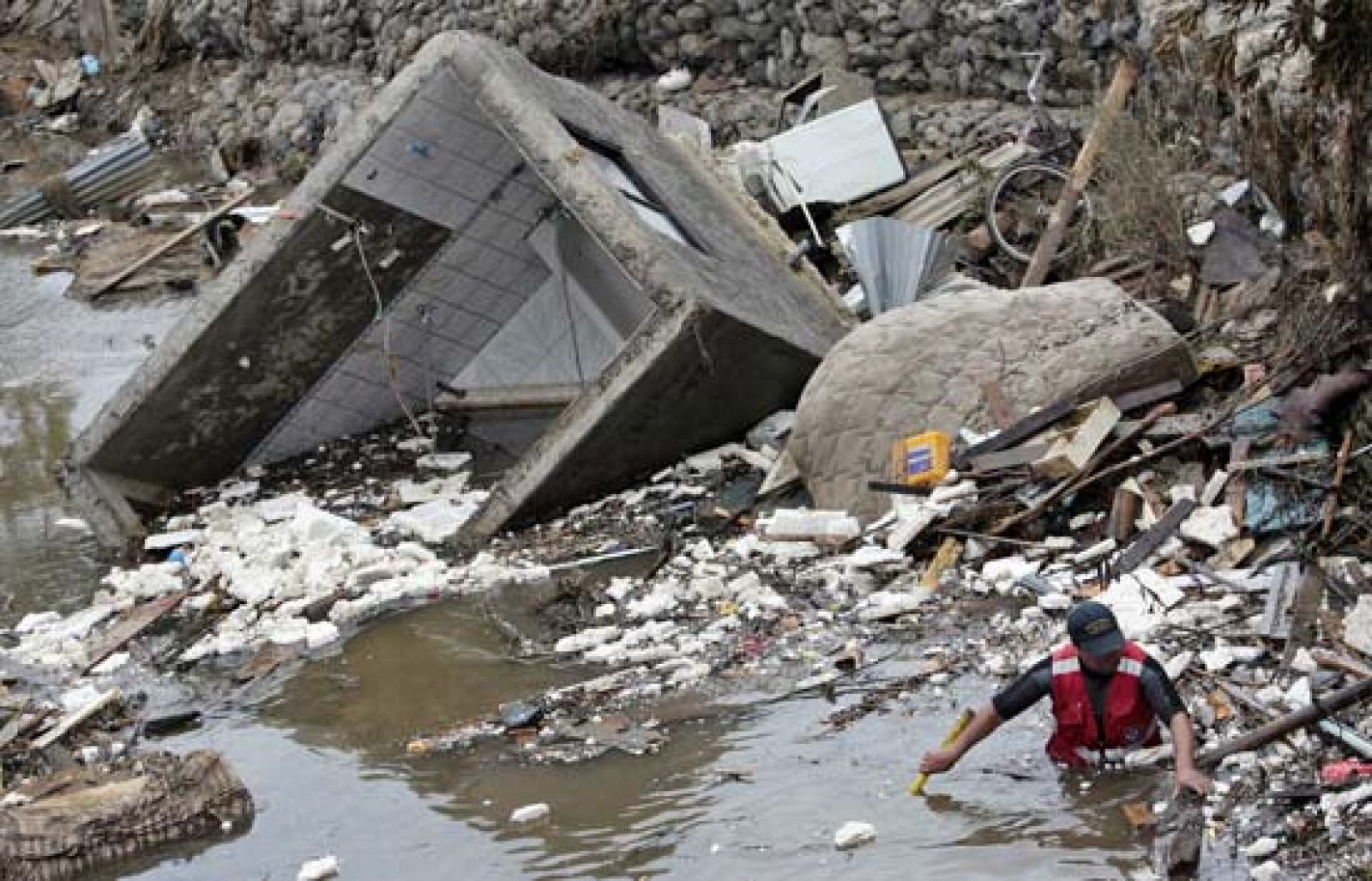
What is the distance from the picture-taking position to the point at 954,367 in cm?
1131

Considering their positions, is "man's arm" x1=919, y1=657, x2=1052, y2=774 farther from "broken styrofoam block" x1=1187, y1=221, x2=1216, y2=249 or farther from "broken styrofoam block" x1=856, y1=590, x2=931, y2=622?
"broken styrofoam block" x1=1187, y1=221, x2=1216, y2=249

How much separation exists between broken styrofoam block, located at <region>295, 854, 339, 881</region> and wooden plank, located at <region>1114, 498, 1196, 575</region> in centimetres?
354

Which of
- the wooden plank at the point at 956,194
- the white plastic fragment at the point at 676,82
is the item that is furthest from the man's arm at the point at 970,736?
the white plastic fragment at the point at 676,82

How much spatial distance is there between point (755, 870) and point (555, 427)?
194 inches

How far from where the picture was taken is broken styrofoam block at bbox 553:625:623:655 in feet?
33.0

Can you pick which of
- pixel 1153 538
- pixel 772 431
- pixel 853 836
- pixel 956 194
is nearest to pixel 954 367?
pixel 772 431

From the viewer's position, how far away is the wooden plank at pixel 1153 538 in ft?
30.7

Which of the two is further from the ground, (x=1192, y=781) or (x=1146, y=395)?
(x=1146, y=395)

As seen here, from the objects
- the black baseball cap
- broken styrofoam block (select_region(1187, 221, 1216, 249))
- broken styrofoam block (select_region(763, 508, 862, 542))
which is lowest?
broken styrofoam block (select_region(763, 508, 862, 542))

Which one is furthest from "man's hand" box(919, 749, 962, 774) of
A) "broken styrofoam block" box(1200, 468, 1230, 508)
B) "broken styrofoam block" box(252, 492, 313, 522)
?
"broken styrofoam block" box(252, 492, 313, 522)

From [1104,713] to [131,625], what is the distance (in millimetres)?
5759

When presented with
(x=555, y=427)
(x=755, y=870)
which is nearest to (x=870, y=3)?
(x=555, y=427)

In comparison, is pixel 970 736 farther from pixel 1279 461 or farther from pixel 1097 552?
pixel 1279 461

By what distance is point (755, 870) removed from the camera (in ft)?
24.5
